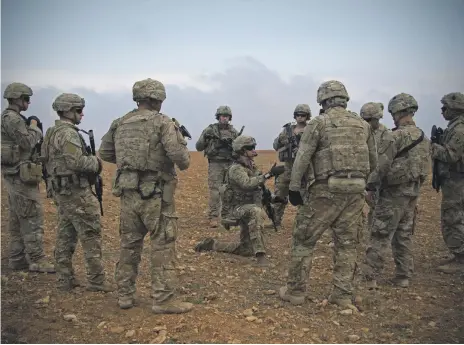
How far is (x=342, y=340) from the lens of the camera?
523cm

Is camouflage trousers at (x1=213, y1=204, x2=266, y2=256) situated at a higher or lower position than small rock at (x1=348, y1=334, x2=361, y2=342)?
higher

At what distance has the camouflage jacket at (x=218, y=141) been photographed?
11.2 metres

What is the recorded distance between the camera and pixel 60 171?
634 cm

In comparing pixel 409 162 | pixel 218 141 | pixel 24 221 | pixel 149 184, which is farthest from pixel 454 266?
pixel 24 221

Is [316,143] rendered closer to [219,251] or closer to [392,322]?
[392,322]

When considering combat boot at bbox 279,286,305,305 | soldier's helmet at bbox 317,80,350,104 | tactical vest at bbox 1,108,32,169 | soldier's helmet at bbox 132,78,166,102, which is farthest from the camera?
tactical vest at bbox 1,108,32,169

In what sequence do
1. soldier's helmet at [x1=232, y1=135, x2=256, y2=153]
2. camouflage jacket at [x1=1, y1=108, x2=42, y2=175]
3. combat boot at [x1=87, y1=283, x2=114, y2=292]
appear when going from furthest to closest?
soldier's helmet at [x1=232, y1=135, x2=256, y2=153] → camouflage jacket at [x1=1, y1=108, x2=42, y2=175] → combat boot at [x1=87, y1=283, x2=114, y2=292]

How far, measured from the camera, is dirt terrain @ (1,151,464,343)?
208 inches

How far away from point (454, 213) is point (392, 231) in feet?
5.41

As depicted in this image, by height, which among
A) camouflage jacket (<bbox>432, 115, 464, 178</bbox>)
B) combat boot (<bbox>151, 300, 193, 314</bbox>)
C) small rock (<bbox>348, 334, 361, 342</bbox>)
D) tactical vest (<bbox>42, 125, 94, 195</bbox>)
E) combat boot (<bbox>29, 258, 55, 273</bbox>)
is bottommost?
small rock (<bbox>348, 334, 361, 342</bbox>)

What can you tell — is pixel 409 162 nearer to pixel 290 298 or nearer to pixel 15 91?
pixel 290 298

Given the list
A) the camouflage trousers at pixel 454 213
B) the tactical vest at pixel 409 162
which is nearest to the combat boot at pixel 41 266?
the tactical vest at pixel 409 162

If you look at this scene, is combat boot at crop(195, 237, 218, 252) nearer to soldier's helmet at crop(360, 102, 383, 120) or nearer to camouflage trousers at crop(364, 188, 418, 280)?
camouflage trousers at crop(364, 188, 418, 280)

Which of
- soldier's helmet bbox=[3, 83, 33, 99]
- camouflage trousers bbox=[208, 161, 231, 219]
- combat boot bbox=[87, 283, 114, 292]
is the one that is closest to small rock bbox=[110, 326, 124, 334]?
combat boot bbox=[87, 283, 114, 292]
